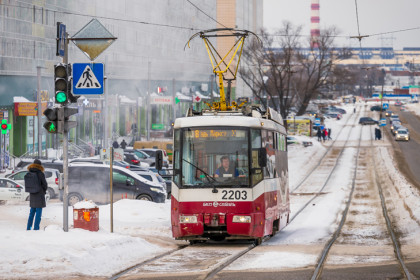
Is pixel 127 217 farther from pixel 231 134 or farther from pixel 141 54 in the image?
pixel 141 54

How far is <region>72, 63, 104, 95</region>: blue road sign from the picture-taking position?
16047 millimetres

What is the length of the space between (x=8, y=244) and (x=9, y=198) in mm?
17123

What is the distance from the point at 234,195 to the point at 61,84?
414 cm

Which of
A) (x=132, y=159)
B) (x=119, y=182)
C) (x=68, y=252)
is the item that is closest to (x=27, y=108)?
(x=132, y=159)

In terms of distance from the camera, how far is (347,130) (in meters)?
113

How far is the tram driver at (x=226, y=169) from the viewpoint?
56.0 feet

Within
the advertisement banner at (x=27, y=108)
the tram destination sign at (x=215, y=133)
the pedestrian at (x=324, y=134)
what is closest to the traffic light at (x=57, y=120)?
Answer: the tram destination sign at (x=215, y=133)

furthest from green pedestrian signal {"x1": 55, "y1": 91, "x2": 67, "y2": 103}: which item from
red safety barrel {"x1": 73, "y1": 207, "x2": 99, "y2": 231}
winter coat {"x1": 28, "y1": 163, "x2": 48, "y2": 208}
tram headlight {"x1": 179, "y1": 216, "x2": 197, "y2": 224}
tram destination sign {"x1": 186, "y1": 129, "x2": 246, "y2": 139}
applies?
tram headlight {"x1": 179, "y1": 216, "x2": 197, "y2": 224}

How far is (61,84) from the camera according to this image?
15.8 metres

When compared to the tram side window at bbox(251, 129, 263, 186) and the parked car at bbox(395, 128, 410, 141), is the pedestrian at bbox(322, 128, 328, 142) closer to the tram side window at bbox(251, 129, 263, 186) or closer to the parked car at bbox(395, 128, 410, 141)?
the parked car at bbox(395, 128, 410, 141)

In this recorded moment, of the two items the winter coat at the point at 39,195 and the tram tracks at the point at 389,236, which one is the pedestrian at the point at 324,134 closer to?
the tram tracks at the point at 389,236

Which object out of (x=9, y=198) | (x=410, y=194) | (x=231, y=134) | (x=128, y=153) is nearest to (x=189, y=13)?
(x=128, y=153)

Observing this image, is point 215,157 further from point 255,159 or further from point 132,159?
point 132,159

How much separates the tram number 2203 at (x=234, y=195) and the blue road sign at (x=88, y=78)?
3287mm
